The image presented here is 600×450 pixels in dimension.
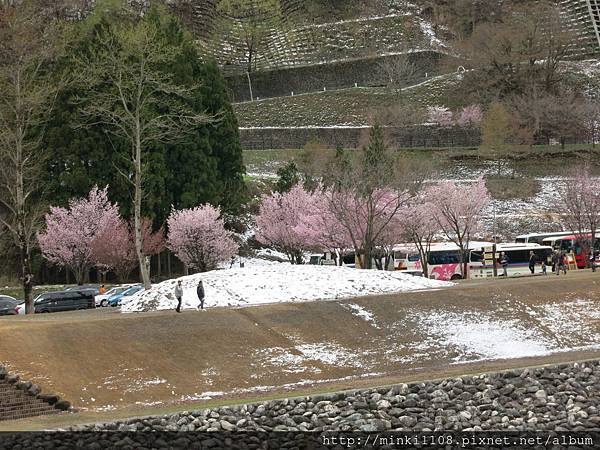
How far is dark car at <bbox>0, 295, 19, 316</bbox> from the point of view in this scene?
4153 cm

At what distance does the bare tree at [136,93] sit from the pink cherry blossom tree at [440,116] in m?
32.8

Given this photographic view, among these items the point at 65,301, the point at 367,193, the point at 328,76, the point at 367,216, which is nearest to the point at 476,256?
the point at 367,193

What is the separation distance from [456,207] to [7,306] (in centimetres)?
2153

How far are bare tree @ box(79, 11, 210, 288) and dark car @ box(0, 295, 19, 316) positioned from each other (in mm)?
5141

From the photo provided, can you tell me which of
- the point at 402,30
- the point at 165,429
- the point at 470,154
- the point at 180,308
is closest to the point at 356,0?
the point at 402,30

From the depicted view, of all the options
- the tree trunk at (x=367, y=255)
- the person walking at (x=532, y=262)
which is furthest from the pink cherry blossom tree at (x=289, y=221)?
the person walking at (x=532, y=262)

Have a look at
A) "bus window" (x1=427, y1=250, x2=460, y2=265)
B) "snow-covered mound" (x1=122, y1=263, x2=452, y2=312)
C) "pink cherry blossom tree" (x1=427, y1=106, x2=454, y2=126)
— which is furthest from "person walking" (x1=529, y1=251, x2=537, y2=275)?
"pink cherry blossom tree" (x1=427, y1=106, x2=454, y2=126)

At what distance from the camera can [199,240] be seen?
159 ft

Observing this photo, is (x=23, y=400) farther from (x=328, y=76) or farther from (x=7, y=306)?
(x=328, y=76)

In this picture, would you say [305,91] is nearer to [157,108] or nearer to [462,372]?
[157,108]

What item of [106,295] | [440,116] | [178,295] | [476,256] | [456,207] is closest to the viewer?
[178,295]

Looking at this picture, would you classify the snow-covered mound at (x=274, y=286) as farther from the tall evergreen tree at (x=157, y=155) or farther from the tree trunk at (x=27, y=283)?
the tall evergreen tree at (x=157, y=155)

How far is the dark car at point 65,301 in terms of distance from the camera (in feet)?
135

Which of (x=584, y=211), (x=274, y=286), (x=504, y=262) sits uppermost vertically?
(x=584, y=211)
